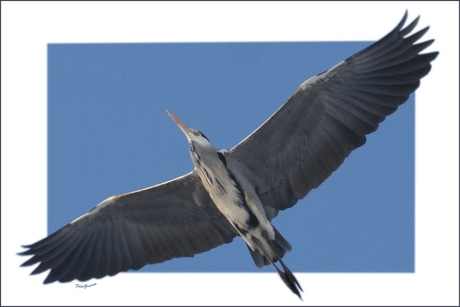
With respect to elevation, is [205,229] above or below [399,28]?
below

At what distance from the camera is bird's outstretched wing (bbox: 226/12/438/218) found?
11.4 m

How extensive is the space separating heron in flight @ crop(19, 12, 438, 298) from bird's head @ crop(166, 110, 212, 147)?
1 cm

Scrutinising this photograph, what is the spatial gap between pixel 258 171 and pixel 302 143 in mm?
653

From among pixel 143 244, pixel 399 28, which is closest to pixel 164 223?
pixel 143 244

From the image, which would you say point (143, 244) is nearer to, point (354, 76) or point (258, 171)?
point (258, 171)

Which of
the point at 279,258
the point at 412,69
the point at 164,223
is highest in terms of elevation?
the point at 412,69

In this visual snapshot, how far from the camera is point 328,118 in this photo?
38.2 feet

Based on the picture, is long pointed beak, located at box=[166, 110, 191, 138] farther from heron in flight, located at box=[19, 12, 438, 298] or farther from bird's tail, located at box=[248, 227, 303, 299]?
bird's tail, located at box=[248, 227, 303, 299]

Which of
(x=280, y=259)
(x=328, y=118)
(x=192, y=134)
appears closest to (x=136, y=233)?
(x=192, y=134)

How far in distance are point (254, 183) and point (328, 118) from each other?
4.02 feet

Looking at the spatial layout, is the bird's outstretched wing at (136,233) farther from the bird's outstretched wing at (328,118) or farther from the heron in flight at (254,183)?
the bird's outstretched wing at (328,118)

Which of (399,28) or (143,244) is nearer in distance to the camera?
(399,28)

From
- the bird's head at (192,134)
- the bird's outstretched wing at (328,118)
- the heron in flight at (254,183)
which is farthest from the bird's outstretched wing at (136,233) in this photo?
the bird's outstretched wing at (328,118)

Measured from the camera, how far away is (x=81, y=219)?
1231cm
